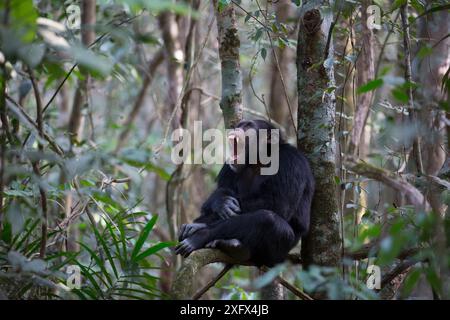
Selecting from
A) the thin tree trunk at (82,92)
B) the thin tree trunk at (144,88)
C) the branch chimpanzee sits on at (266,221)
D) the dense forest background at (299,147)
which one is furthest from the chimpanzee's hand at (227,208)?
the thin tree trunk at (144,88)

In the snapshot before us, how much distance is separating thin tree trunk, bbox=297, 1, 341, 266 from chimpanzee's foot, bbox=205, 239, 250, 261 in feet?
1.74

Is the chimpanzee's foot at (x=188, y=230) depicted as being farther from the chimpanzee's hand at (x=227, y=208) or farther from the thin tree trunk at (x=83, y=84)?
the thin tree trunk at (x=83, y=84)

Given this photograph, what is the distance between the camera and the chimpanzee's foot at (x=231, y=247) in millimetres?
4516

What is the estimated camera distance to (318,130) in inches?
186

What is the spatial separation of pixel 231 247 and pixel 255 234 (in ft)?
0.88

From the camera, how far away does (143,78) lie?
1112 cm

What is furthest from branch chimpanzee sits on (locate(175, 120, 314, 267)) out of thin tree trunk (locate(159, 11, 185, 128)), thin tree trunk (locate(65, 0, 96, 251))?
thin tree trunk (locate(159, 11, 185, 128))

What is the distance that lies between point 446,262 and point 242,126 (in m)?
2.89

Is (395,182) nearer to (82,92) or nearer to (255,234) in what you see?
(255,234)

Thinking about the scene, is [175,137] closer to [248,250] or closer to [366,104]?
[248,250]

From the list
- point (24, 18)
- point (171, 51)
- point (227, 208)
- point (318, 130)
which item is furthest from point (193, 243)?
point (171, 51)

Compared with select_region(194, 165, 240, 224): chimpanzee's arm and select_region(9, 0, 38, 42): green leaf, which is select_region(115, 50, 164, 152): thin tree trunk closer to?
select_region(194, 165, 240, 224): chimpanzee's arm

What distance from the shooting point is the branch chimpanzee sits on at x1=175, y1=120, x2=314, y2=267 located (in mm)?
4676

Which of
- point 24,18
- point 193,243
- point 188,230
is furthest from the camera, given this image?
point 188,230
